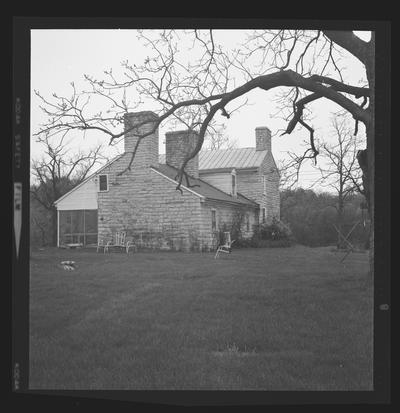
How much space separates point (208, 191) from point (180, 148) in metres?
0.41

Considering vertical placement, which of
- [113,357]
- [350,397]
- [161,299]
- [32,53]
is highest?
[32,53]

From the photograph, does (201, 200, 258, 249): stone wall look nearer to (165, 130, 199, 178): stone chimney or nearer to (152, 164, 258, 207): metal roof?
(152, 164, 258, 207): metal roof

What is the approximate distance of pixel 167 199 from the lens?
388 cm

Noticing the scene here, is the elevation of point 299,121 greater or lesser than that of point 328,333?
greater

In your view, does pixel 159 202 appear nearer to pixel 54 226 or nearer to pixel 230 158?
pixel 230 158

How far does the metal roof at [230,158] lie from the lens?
3.88 m

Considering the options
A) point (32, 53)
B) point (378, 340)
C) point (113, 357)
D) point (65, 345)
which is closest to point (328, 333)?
point (378, 340)

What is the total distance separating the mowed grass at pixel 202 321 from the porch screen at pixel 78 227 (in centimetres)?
11

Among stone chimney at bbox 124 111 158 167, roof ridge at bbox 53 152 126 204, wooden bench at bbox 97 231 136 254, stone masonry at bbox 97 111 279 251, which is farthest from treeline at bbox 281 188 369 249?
roof ridge at bbox 53 152 126 204

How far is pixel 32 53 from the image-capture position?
3.73m

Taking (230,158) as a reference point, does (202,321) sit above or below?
below

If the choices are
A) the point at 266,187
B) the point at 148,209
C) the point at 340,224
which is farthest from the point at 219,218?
the point at 340,224
